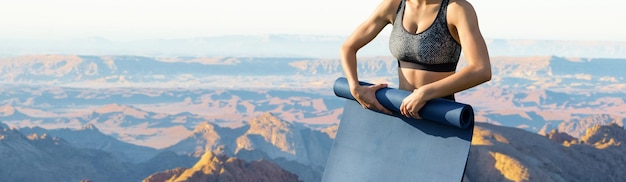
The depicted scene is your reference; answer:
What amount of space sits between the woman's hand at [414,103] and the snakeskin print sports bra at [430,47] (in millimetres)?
→ 235

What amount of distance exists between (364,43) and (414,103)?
0.78m

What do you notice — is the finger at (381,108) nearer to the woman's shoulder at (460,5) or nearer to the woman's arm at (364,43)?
the woman's arm at (364,43)

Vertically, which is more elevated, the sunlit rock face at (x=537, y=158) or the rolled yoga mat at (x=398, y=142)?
the rolled yoga mat at (x=398, y=142)

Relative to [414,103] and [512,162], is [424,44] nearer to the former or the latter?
[414,103]

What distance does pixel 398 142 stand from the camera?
14.8 ft

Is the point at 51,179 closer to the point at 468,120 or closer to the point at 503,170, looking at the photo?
the point at 503,170

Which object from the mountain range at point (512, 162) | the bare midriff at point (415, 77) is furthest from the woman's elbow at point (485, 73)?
the mountain range at point (512, 162)

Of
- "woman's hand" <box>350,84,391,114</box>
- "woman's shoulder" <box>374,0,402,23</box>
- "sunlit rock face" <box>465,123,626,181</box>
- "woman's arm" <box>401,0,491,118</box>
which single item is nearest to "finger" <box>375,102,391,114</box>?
"woman's hand" <box>350,84,391,114</box>

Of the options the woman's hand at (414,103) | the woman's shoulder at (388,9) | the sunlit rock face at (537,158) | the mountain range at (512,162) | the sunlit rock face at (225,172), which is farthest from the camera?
the sunlit rock face at (225,172)

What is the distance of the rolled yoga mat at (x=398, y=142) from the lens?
4.05 meters

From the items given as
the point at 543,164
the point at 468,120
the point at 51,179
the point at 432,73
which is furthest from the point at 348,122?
the point at 51,179

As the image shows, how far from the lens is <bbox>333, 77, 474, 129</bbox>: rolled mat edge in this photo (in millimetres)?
3932

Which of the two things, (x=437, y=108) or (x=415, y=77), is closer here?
(x=437, y=108)

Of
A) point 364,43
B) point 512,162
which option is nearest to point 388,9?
point 364,43
